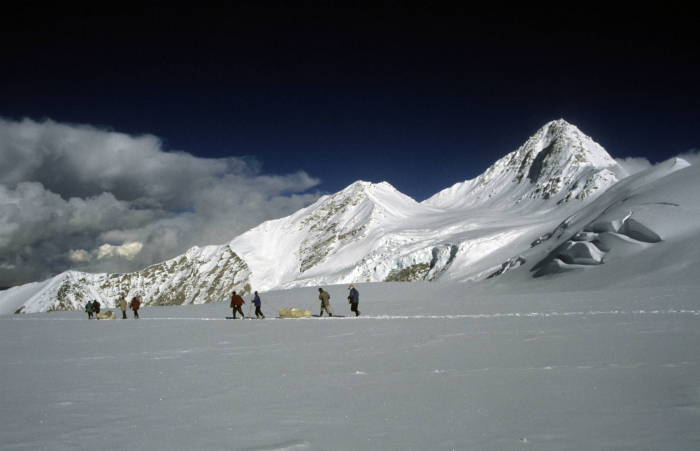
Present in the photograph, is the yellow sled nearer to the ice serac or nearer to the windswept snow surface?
the windswept snow surface

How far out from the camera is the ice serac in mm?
134250

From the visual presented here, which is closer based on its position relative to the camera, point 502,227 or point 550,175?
point 502,227

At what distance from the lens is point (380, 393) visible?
661 centimetres

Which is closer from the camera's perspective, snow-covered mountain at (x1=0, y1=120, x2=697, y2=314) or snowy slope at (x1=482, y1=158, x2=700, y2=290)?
snowy slope at (x1=482, y1=158, x2=700, y2=290)

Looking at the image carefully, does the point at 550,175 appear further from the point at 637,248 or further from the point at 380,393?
the point at 380,393

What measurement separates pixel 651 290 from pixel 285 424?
23603mm

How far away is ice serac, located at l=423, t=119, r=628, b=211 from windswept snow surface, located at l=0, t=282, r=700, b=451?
132m

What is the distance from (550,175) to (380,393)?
16860 cm

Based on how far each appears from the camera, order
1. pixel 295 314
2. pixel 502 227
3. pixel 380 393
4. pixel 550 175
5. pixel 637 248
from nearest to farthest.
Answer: pixel 380 393 < pixel 295 314 < pixel 637 248 < pixel 502 227 < pixel 550 175

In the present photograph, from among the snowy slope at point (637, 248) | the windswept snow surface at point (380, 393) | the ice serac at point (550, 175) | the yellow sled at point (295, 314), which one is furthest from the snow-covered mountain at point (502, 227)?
A: the windswept snow surface at point (380, 393)

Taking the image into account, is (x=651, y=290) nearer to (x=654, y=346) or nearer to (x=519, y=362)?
(x=654, y=346)

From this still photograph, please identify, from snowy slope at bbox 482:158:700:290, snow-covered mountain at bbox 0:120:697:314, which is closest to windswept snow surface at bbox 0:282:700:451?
snowy slope at bbox 482:158:700:290

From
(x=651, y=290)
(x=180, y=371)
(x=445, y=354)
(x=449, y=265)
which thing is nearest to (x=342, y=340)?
(x=445, y=354)

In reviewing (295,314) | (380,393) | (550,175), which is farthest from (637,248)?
(550,175)
